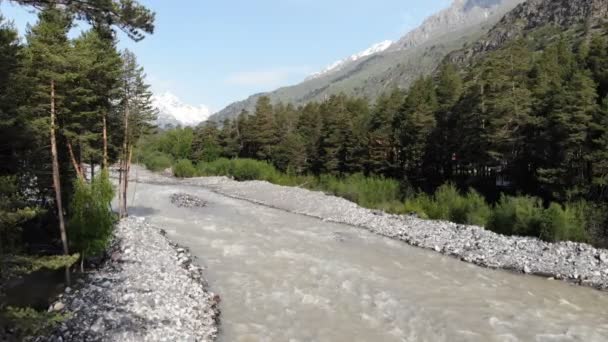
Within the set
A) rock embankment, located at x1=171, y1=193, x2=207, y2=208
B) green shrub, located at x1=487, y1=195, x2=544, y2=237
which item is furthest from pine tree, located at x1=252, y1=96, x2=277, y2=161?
green shrub, located at x1=487, y1=195, x2=544, y2=237

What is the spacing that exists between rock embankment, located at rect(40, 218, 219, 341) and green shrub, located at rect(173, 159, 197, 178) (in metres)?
46.2

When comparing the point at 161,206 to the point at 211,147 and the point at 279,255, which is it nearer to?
the point at 279,255

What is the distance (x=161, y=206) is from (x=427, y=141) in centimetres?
2256

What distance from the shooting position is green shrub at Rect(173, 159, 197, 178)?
65006mm

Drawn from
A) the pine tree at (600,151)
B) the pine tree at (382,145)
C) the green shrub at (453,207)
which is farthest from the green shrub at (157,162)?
the pine tree at (600,151)

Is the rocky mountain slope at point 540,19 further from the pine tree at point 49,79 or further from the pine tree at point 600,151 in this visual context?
the pine tree at point 49,79

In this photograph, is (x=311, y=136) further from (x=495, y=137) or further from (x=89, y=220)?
(x=89, y=220)

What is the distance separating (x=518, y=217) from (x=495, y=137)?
6.78 metres

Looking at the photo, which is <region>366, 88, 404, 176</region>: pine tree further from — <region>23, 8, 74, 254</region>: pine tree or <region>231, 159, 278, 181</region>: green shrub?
<region>23, 8, 74, 254</region>: pine tree

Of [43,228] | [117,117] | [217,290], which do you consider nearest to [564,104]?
[217,290]

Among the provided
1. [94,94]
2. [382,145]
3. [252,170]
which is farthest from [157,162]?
[94,94]

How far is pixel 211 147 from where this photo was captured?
7238cm

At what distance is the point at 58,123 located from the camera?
63.3ft

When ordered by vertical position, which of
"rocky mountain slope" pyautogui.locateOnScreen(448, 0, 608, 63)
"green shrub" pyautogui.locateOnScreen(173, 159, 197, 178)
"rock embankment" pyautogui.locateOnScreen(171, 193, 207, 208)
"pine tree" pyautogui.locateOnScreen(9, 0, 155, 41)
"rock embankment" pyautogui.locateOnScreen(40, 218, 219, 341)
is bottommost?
"rock embankment" pyautogui.locateOnScreen(40, 218, 219, 341)
